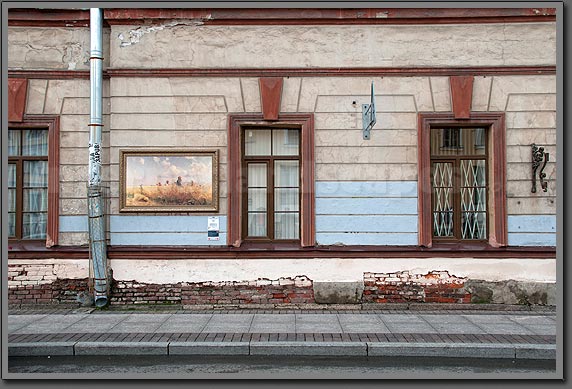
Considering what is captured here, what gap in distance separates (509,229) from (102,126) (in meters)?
7.65

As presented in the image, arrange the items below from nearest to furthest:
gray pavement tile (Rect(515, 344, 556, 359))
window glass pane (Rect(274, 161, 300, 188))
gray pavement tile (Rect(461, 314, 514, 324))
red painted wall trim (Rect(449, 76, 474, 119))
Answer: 1. gray pavement tile (Rect(515, 344, 556, 359))
2. gray pavement tile (Rect(461, 314, 514, 324))
3. red painted wall trim (Rect(449, 76, 474, 119))
4. window glass pane (Rect(274, 161, 300, 188))

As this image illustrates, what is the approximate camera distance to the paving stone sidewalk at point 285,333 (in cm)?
699

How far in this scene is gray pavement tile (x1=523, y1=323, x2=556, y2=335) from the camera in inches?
308

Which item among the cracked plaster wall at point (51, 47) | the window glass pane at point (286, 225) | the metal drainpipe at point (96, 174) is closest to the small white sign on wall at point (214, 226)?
the window glass pane at point (286, 225)

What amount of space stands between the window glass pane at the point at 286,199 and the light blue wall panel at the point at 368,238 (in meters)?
0.79

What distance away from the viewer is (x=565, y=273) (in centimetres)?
485

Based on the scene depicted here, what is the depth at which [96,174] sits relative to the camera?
375 inches

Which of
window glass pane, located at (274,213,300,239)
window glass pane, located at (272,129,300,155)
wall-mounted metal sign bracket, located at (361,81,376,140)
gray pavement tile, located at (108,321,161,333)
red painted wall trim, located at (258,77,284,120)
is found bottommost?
gray pavement tile, located at (108,321,161,333)

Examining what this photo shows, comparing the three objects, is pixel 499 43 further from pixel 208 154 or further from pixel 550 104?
pixel 208 154

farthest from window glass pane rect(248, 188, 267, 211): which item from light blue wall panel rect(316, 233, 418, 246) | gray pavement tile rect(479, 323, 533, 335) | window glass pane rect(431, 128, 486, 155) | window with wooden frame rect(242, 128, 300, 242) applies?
gray pavement tile rect(479, 323, 533, 335)

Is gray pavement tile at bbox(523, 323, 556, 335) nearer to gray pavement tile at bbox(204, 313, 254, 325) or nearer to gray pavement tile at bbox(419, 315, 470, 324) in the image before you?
gray pavement tile at bbox(419, 315, 470, 324)

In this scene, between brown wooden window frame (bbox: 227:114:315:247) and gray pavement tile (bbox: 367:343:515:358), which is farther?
brown wooden window frame (bbox: 227:114:315:247)

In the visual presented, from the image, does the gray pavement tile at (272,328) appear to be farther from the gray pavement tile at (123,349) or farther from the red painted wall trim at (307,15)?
the red painted wall trim at (307,15)

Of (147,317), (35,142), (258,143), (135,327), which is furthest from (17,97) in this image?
(135,327)
